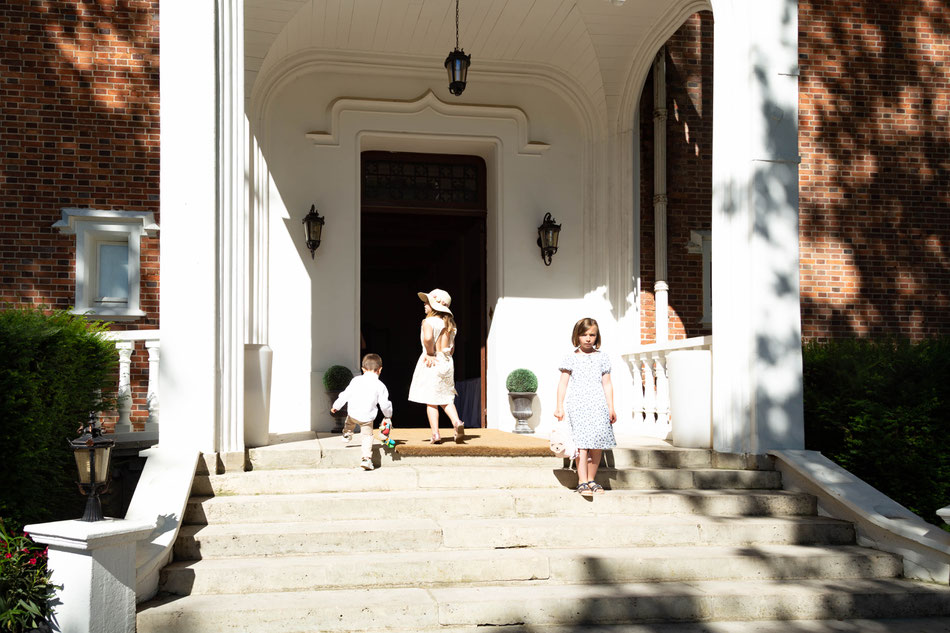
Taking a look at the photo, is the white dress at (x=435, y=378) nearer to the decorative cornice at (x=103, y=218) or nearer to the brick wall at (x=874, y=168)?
the decorative cornice at (x=103, y=218)

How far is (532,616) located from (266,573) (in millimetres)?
1599

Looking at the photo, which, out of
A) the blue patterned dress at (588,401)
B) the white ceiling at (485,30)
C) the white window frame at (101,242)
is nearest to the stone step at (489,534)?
the blue patterned dress at (588,401)

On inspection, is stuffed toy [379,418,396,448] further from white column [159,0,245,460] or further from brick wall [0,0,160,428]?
brick wall [0,0,160,428]

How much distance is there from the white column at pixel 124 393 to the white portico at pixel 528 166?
3.62 feet

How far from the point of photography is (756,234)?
7.53 m

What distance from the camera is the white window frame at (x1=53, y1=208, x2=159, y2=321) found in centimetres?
962

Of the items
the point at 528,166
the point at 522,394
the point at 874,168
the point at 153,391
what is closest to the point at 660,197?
the point at 528,166

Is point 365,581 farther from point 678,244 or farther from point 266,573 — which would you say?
point 678,244

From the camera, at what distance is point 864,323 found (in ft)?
36.7

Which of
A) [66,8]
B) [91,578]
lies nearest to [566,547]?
[91,578]

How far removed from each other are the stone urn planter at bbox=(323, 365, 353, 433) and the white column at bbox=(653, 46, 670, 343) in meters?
3.79

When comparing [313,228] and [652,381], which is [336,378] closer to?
[313,228]

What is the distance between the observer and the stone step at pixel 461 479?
6.48m

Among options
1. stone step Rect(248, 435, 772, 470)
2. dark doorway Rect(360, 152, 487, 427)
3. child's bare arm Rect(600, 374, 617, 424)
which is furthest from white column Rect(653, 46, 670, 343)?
child's bare arm Rect(600, 374, 617, 424)
